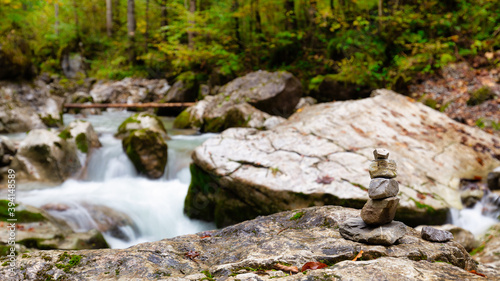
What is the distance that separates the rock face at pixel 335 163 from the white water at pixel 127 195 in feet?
2.06

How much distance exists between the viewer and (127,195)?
6320mm

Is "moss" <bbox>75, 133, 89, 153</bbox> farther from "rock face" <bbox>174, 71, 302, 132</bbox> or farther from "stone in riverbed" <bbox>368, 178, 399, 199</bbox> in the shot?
"stone in riverbed" <bbox>368, 178, 399, 199</bbox>

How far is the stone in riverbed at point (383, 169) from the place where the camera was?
1.90 meters

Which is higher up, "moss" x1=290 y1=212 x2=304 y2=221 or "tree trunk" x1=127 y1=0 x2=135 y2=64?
"tree trunk" x1=127 y1=0 x2=135 y2=64

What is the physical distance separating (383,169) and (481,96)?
7573 mm

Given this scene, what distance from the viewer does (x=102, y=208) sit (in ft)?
18.0

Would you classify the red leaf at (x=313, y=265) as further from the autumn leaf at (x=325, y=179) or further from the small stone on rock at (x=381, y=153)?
the autumn leaf at (x=325, y=179)

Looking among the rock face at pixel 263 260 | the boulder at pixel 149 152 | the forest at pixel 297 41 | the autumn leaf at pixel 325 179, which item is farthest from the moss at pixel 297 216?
the forest at pixel 297 41

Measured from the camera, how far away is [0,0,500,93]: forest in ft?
32.1

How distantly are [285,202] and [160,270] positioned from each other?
2745 millimetres

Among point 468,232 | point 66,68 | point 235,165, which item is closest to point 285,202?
point 235,165

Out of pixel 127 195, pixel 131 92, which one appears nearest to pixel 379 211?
pixel 127 195

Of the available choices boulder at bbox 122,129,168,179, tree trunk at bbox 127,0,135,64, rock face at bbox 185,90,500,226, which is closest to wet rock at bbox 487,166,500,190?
rock face at bbox 185,90,500,226

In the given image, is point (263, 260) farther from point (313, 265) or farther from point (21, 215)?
point (21, 215)
